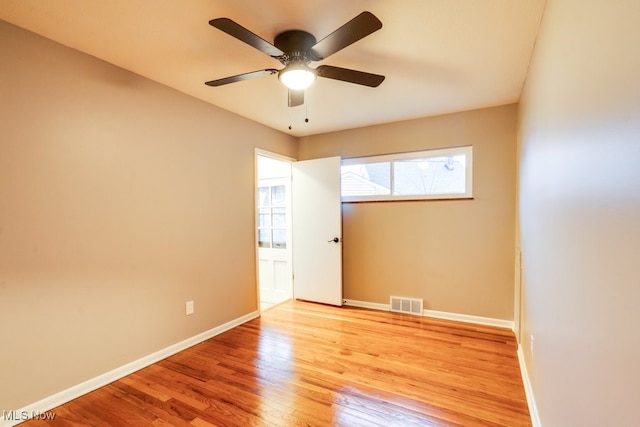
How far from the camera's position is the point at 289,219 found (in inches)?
173

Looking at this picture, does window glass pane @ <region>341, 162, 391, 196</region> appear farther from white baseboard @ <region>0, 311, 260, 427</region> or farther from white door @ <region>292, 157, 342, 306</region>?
white baseboard @ <region>0, 311, 260, 427</region>

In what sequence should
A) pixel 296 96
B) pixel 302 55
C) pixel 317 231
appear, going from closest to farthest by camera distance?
pixel 302 55 → pixel 296 96 → pixel 317 231

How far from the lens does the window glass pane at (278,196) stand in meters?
4.56

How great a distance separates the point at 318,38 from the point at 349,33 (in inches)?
20.4

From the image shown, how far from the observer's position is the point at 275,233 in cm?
461

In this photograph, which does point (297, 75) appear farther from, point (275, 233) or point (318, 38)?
point (275, 233)

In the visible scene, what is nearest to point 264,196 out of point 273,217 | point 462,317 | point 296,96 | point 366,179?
point 273,217

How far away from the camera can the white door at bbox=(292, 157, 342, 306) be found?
157 inches

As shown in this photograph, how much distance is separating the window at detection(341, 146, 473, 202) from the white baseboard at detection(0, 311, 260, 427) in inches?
94.4

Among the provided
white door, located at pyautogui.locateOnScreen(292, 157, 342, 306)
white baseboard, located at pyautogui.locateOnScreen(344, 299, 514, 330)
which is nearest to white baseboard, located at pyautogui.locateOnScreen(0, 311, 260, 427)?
Answer: white door, located at pyautogui.locateOnScreen(292, 157, 342, 306)

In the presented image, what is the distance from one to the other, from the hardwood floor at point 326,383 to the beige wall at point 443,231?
49 cm

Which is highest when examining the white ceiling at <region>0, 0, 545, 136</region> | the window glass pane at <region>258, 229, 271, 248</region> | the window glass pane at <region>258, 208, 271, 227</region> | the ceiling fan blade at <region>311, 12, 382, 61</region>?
the white ceiling at <region>0, 0, 545, 136</region>

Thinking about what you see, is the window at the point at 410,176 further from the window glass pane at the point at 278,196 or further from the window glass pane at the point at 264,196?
the window glass pane at the point at 264,196

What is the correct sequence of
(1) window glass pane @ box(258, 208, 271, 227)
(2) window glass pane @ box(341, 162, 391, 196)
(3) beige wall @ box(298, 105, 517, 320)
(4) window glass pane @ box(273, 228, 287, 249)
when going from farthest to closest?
(1) window glass pane @ box(258, 208, 271, 227)
(4) window glass pane @ box(273, 228, 287, 249)
(2) window glass pane @ box(341, 162, 391, 196)
(3) beige wall @ box(298, 105, 517, 320)
